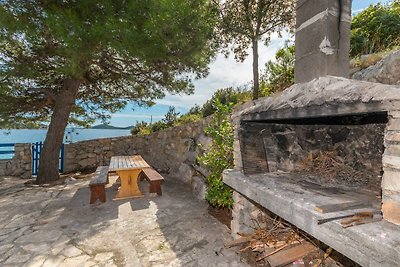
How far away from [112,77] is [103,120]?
94.7 inches

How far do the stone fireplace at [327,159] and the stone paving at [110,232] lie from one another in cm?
71

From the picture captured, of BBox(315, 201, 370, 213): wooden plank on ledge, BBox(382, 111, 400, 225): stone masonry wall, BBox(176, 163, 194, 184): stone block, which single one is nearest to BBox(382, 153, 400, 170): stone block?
BBox(382, 111, 400, 225): stone masonry wall

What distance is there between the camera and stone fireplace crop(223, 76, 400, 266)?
1476 mm

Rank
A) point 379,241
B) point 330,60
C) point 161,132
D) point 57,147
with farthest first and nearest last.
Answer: point 161,132, point 57,147, point 330,60, point 379,241

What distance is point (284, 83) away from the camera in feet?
20.4

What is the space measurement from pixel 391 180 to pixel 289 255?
1682 mm

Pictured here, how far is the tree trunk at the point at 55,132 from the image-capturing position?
7074 millimetres

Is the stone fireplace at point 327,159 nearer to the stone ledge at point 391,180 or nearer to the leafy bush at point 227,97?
the stone ledge at point 391,180

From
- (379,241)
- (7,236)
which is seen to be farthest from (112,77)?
(379,241)

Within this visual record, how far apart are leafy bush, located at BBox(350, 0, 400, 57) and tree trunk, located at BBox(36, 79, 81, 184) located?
770 centimetres

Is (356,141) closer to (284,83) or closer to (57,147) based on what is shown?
(284,83)

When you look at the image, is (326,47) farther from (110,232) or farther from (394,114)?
(110,232)

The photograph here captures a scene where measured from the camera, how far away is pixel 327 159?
9.76ft

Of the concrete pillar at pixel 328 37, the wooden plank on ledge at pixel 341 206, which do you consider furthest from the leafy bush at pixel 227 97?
the wooden plank on ledge at pixel 341 206
